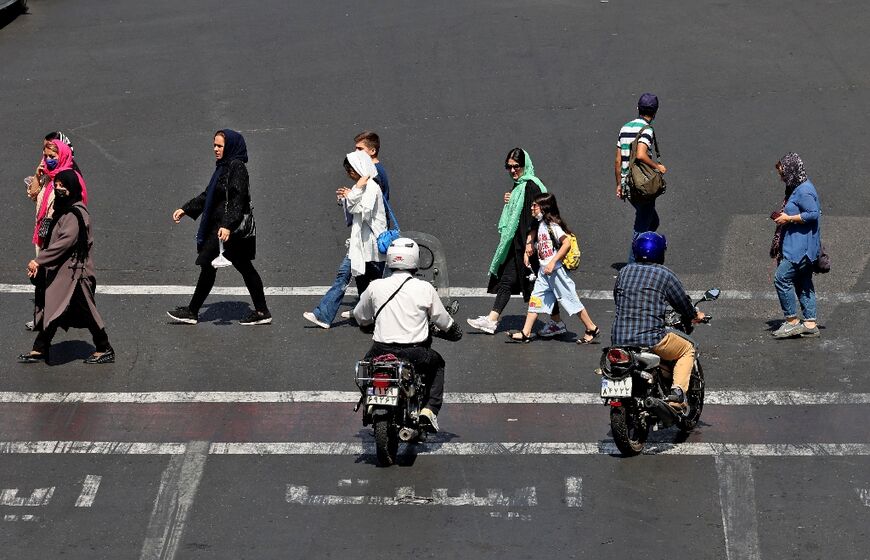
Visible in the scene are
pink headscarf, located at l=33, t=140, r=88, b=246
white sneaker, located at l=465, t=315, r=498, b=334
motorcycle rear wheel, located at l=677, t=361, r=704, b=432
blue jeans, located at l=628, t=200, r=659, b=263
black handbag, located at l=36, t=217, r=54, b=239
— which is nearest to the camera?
motorcycle rear wheel, located at l=677, t=361, r=704, b=432

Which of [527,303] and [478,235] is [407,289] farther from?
[478,235]

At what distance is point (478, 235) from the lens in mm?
15719

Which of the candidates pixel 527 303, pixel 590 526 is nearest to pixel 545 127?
pixel 527 303

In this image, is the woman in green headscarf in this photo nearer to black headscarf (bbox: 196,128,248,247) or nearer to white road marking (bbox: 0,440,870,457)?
black headscarf (bbox: 196,128,248,247)

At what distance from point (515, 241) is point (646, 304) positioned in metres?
3.29

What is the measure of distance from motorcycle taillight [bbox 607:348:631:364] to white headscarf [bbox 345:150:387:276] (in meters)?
3.94

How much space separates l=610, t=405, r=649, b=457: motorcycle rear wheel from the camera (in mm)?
9836

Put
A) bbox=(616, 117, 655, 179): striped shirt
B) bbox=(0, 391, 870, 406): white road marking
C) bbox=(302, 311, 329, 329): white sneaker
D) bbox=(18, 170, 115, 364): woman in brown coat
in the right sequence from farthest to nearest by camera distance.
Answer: bbox=(616, 117, 655, 179): striped shirt, bbox=(302, 311, 329, 329): white sneaker, bbox=(18, 170, 115, 364): woman in brown coat, bbox=(0, 391, 870, 406): white road marking

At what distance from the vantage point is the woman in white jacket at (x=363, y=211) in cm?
1316

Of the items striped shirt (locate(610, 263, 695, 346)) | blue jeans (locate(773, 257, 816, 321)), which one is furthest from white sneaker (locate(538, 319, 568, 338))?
striped shirt (locate(610, 263, 695, 346))

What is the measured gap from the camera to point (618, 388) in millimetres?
9742

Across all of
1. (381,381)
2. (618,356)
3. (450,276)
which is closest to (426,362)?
(381,381)

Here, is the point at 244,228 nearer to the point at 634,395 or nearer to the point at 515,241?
the point at 515,241

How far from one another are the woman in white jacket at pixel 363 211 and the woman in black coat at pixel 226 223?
3.13 feet
